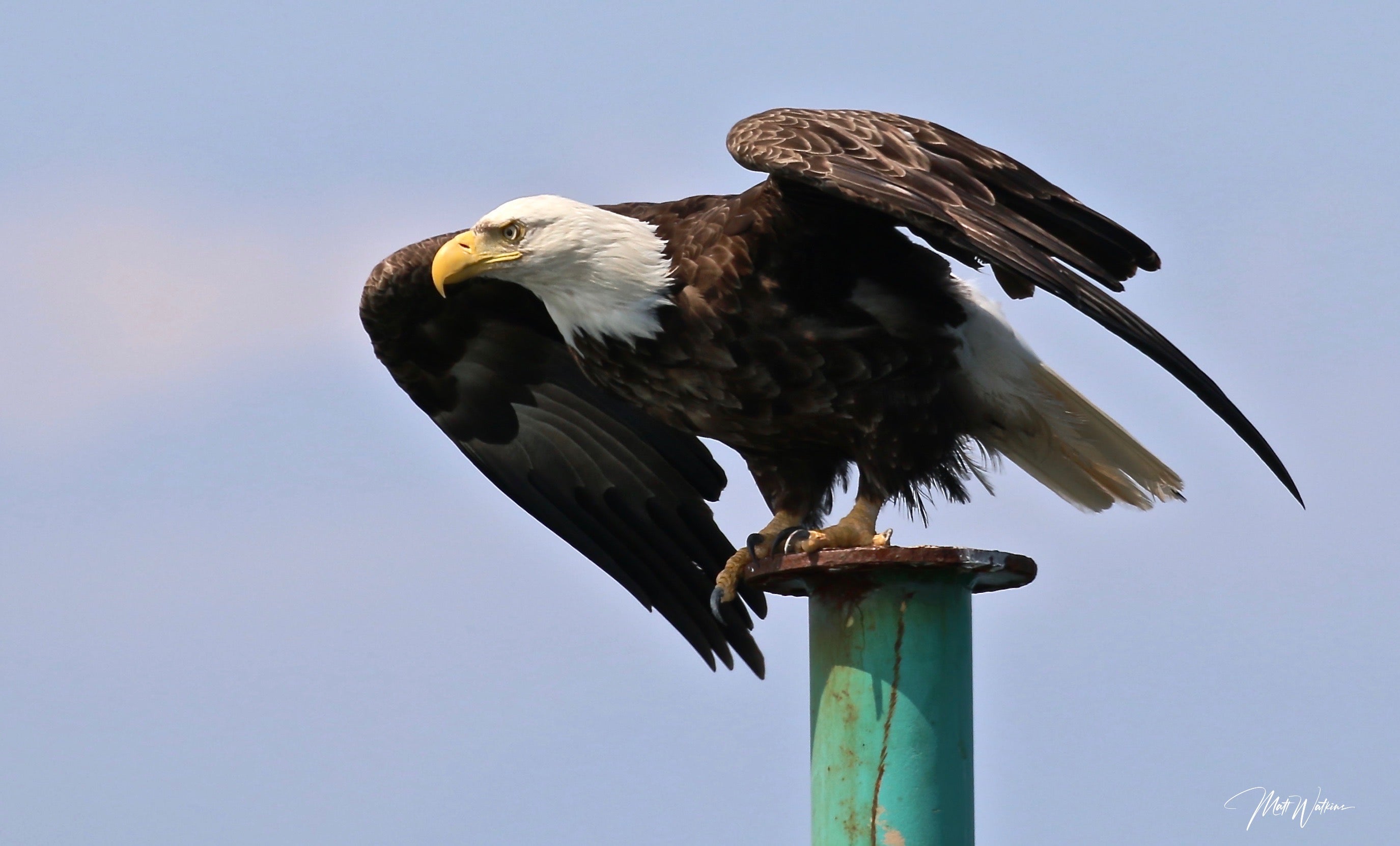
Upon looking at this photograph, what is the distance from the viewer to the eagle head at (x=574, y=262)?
5.85 metres

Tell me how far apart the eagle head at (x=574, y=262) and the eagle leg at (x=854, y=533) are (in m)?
0.76

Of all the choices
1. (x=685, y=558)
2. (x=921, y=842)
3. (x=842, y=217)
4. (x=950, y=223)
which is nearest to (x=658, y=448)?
(x=685, y=558)

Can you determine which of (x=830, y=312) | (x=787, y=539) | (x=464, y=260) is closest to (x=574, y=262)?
(x=464, y=260)

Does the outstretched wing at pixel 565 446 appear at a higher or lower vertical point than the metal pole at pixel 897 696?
higher

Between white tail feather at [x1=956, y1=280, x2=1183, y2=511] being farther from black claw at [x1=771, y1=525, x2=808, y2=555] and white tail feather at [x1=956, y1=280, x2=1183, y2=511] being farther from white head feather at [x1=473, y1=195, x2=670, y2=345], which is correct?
white head feather at [x1=473, y1=195, x2=670, y2=345]

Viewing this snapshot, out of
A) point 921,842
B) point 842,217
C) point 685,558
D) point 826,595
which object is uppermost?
point 842,217

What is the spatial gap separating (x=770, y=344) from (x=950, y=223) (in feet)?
2.61

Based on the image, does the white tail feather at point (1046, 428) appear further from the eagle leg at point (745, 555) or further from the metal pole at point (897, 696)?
the metal pole at point (897, 696)

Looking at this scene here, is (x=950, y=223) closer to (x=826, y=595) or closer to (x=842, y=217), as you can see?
(x=842, y=217)

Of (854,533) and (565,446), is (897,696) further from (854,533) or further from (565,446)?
(565,446)

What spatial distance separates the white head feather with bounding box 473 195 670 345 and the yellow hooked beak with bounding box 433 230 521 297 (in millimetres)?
25

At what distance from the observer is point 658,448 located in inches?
283

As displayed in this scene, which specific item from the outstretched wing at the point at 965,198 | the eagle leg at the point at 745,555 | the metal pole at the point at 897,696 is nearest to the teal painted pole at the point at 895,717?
the metal pole at the point at 897,696

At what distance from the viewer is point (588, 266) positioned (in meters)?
5.97
